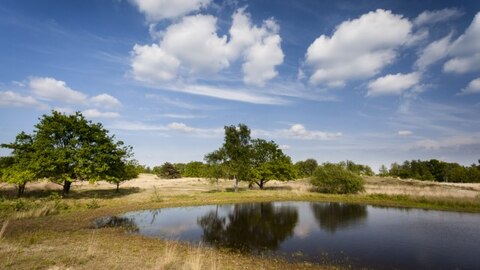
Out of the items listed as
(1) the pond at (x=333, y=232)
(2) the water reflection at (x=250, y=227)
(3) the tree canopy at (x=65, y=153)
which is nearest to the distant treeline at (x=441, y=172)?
(1) the pond at (x=333, y=232)

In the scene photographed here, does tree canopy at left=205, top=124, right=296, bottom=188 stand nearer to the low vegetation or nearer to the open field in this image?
the low vegetation

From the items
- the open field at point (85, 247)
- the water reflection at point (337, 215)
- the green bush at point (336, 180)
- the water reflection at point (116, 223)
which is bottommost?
the water reflection at point (116, 223)

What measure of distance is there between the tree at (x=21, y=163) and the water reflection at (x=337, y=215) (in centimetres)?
3869

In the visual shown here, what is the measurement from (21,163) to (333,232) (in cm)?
4249

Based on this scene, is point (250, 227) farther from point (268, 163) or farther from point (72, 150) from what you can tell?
point (268, 163)

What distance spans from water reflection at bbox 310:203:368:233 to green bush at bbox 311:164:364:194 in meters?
14.0

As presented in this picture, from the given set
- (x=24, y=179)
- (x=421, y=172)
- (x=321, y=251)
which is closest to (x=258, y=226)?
(x=321, y=251)

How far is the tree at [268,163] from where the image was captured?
2643 inches

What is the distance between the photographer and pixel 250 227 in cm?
2983

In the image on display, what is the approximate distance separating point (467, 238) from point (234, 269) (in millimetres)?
21540

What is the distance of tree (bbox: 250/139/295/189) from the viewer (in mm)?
67125

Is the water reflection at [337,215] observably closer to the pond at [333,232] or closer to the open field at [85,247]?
the pond at [333,232]

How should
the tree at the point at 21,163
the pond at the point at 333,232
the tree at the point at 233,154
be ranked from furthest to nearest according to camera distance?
1. the tree at the point at 233,154
2. the tree at the point at 21,163
3. the pond at the point at 333,232

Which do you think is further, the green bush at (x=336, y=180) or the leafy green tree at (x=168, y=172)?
the leafy green tree at (x=168, y=172)
